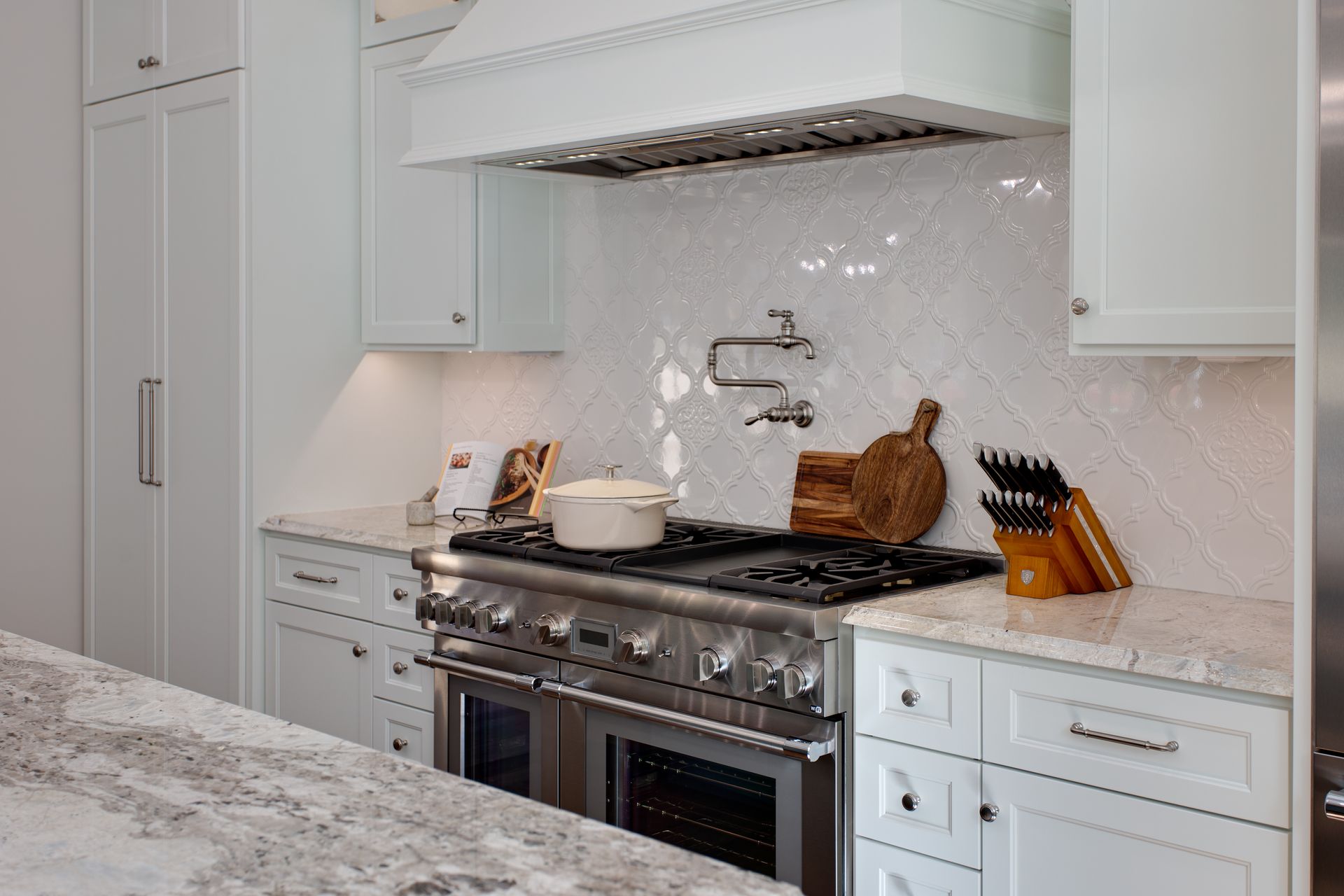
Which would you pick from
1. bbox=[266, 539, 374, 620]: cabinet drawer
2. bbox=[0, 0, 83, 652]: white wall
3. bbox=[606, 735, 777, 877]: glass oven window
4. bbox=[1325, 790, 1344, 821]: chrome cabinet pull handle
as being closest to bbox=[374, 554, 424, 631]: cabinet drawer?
bbox=[266, 539, 374, 620]: cabinet drawer

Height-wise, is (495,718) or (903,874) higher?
(495,718)

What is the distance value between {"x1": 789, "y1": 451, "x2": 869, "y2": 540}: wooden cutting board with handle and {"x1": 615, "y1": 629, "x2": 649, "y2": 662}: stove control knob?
0.66m

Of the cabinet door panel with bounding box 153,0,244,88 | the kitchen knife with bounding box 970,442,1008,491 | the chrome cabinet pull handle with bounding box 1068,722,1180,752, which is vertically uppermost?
the cabinet door panel with bounding box 153,0,244,88

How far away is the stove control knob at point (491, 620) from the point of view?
8.82 ft

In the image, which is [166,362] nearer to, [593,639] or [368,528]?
[368,528]

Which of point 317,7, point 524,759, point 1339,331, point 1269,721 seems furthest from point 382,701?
point 1339,331

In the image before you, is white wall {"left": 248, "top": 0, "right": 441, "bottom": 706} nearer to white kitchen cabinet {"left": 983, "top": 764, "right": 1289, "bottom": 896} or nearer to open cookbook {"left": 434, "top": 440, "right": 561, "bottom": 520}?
open cookbook {"left": 434, "top": 440, "right": 561, "bottom": 520}

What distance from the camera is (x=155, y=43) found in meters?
3.62

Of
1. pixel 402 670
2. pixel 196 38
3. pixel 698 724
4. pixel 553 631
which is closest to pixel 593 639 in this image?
pixel 553 631

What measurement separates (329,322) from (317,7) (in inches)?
35.0

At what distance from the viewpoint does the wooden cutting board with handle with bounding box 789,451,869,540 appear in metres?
2.85

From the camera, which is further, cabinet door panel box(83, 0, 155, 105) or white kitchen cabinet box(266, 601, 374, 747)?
cabinet door panel box(83, 0, 155, 105)

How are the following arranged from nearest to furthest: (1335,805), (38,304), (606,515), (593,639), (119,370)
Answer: (1335,805) < (593,639) < (606,515) < (119,370) < (38,304)

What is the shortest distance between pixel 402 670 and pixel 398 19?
180cm
